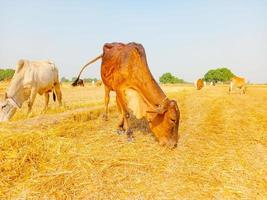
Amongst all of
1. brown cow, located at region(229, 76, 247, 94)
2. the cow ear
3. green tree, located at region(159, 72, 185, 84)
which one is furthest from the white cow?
green tree, located at region(159, 72, 185, 84)

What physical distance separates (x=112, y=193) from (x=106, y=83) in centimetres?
373

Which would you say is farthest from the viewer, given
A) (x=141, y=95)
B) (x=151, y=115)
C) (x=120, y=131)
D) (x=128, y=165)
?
(x=120, y=131)

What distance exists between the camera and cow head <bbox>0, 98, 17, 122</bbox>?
10.2 metres

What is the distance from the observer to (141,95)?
20.1 ft

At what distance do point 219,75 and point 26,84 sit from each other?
80.9 metres

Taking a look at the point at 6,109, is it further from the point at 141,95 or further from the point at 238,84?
the point at 238,84

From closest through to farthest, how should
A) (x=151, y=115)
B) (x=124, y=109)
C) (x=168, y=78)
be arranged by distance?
(x=151, y=115) < (x=124, y=109) < (x=168, y=78)

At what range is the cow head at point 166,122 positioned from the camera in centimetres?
573

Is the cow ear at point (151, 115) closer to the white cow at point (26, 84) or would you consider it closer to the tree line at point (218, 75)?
the white cow at point (26, 84)

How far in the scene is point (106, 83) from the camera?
745cm

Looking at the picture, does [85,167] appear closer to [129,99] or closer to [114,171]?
[114,171]

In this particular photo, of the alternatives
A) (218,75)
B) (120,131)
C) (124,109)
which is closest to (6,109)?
(120,131)

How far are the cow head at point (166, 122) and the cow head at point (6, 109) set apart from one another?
18.9 ft

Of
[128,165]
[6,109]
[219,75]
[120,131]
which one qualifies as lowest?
[128,165]
